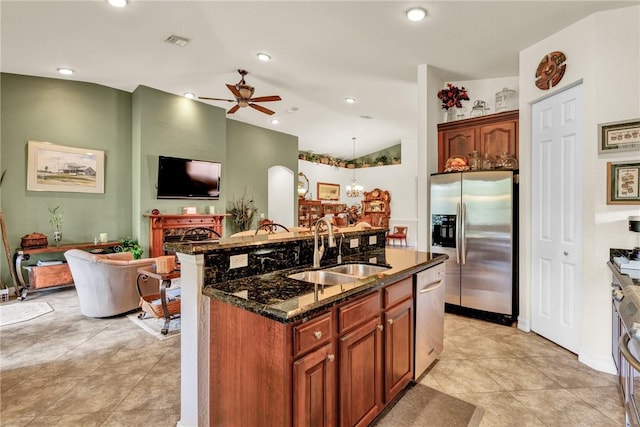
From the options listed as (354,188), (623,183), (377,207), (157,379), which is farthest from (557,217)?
(377,207)

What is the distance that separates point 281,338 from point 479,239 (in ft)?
10.3

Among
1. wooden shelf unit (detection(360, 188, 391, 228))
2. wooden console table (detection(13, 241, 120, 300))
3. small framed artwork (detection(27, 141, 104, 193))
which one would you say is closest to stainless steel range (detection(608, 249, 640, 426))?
wooden console table (detection(13, 241, 120, 300))

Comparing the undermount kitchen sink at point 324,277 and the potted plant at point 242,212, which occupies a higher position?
the potted plant at point 242,212

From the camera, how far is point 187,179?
19.8ft

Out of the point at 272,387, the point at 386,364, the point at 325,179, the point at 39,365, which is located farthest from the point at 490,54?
the point at 325,179

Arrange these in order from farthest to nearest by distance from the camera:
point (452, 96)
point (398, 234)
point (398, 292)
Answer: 1. point (398, 234)
2. point (452, 96)
3. point (398, 292)

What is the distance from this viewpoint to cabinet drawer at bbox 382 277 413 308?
75.1 inches

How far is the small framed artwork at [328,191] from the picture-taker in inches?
426

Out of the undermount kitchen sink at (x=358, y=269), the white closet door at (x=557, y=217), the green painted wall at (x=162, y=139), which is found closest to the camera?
the undermount kitchen sink at (x=358, y=269)

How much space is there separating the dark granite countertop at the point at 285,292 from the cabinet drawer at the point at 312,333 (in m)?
0.06

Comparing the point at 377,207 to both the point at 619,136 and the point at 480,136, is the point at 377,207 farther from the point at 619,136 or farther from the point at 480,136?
the point at 619,136

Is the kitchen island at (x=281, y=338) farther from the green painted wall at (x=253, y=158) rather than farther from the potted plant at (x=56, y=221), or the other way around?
the green painted wall at (x=253, y=158)

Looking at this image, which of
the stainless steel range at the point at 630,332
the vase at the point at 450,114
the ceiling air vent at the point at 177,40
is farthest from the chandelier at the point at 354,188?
the stainless steel range at the point at 630,332

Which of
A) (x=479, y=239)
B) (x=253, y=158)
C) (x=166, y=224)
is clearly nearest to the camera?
(x=479, y=239)
